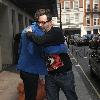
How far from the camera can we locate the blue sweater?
6062 mm

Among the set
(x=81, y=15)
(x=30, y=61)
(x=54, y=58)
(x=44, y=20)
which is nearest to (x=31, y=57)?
(x=30, y=61)

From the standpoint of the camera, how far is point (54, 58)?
20.1ft

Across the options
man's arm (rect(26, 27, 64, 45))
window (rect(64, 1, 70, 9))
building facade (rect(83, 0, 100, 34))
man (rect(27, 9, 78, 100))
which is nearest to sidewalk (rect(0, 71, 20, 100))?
man (rect(27, 9, 78, 100))

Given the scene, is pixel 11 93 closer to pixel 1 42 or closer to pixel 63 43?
pixel 63 43

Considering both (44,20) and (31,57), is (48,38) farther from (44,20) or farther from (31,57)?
(31,57)

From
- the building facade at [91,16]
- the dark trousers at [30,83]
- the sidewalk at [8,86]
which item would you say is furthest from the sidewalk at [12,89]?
the building facade at [91,16]

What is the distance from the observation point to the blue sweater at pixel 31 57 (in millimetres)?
6062

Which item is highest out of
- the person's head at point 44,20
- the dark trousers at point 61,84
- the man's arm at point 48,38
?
the person's head at point 44,20

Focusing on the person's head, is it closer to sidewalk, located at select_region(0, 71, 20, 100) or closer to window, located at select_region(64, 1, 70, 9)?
sidewalk, located at select_region(0, 71, 20, 100)

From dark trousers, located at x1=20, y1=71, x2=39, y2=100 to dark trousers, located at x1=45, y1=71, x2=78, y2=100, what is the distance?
19 centimetres

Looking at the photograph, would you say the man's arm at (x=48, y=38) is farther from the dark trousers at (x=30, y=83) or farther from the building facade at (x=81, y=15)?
the building facade at (x=81, y=15)

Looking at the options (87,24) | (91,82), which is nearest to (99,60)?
(91,82)

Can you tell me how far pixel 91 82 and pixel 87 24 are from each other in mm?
66739

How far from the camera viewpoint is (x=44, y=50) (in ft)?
20.0
